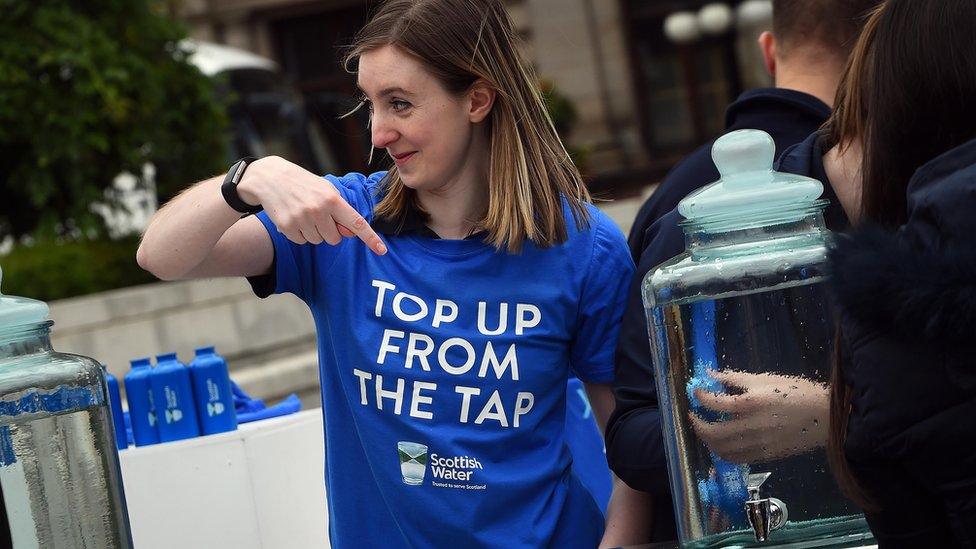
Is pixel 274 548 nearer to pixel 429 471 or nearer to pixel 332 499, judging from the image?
pixel 332 499

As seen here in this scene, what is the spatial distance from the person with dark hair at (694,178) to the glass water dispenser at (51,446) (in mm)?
794

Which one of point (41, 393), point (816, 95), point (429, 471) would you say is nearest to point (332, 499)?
point (429, 471)

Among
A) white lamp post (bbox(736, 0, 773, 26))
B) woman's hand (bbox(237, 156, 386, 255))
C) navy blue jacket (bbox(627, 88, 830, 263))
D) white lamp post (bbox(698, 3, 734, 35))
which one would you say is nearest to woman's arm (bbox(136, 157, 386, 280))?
woman's hand (bbox(237, 156, 386, 255))

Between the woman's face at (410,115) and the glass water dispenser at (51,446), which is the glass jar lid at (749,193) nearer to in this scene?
the woman's face at (410,115)

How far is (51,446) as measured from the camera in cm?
197

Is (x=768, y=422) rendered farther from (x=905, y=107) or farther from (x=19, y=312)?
(x=19, y=312)

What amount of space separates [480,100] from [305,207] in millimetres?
553

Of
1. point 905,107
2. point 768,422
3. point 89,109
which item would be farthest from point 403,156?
point 89,109

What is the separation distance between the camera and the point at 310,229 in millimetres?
1917

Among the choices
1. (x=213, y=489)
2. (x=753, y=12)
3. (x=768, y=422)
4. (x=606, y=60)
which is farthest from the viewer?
(x=606, y=60)

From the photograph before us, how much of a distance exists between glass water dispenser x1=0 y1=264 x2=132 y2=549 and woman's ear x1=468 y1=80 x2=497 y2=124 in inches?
30.7

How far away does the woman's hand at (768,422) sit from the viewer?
5.67 ft

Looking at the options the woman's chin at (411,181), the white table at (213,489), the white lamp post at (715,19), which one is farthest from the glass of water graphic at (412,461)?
the white lamp post at (715,19)

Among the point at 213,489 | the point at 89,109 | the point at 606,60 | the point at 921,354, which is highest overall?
the point at 606,60
